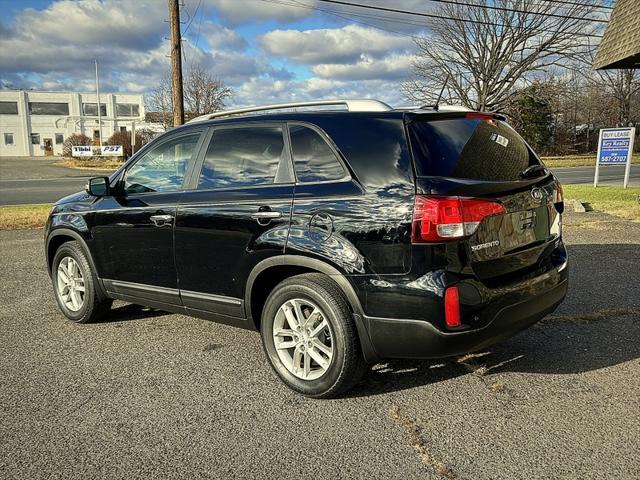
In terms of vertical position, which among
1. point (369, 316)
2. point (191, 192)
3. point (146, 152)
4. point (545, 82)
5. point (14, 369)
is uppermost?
point (545, 82)

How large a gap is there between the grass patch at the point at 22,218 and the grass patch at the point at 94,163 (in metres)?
28.2

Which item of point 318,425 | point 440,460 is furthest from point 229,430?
point 440,460

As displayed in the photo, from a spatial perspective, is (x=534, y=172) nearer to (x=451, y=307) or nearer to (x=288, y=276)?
(x=451, y=307)

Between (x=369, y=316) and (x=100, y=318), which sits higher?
(x=369, y=316)

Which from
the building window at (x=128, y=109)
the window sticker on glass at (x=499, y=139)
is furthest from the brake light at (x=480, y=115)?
the building window at (x=128, y=109)

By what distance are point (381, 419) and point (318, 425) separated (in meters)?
0.37

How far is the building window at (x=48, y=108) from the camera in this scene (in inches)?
2933

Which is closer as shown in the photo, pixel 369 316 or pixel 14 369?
pixel 369 316

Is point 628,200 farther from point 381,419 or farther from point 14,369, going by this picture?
point 14,369

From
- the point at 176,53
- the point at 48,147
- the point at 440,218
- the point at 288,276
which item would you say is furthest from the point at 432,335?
the point at 48,147

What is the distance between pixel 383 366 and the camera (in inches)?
155

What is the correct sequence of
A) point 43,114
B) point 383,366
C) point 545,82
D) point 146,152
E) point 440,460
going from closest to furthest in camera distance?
point 440,460, point 383,366, point 146,152, point 545,82, point 43,114

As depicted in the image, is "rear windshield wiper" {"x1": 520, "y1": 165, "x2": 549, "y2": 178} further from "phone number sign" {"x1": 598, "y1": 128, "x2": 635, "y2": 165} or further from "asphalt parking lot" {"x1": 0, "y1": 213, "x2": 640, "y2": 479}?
"phone number sign" {"x1": 598, "y1": 128, "x2": 635, "y2": 165}

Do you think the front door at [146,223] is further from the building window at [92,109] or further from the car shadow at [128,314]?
the building window at [92,109]
